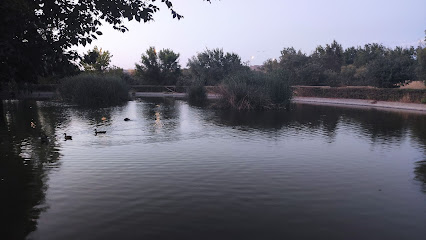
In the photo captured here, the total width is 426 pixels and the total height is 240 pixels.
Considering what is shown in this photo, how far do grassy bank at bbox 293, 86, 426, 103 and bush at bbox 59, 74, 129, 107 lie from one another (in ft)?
78.1

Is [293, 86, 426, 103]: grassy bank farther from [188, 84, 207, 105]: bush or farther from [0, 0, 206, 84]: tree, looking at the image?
[0, 0, 206, 84]: tree

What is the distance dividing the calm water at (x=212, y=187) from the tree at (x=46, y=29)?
274 cm

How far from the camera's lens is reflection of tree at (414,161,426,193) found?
8555 mm

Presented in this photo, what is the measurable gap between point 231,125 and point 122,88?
22.9 metres

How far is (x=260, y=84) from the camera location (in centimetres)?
3166

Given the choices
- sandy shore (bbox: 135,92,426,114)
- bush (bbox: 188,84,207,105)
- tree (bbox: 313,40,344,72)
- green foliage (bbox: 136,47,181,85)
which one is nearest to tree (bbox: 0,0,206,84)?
sandy shore (bbox: 135,92,426,114)

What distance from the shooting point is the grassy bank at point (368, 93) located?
33312mm

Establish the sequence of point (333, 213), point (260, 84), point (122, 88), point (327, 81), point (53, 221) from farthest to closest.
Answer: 1. point (327, 81)
2. point (122, 88)
3. point (260, 84)
4. point (333, 213)
5. point (53, 221)

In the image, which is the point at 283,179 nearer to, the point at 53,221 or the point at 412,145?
the point at 53,221

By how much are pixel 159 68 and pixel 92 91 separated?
35.0 m

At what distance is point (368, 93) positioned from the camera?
38.6m

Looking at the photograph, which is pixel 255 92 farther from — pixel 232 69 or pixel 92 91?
pixel 232 69

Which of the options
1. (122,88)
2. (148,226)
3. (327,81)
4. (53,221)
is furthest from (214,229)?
(327,81)

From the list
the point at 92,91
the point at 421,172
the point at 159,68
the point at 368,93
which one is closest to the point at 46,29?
the point at 421,172
